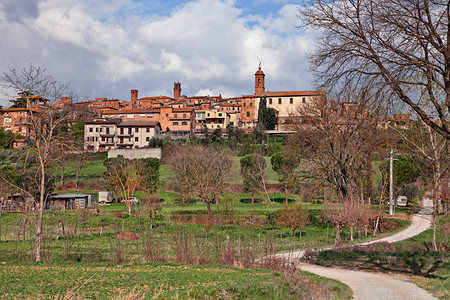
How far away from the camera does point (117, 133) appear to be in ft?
289

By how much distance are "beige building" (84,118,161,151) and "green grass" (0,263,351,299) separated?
72.8m

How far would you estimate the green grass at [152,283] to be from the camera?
988 cm

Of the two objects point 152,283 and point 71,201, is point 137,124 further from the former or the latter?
point 152,283

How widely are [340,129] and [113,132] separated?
6754cm

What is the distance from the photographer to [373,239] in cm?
2578

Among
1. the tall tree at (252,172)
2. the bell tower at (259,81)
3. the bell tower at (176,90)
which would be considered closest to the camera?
the tall tree at (252,172)

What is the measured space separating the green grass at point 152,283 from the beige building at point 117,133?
7284 cm

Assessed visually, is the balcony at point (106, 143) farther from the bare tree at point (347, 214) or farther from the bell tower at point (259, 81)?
the bare tree at point (347, 214)

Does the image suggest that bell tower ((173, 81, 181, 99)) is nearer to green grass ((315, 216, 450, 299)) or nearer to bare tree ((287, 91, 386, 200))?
bare tree ((287, 91, 386, 200))

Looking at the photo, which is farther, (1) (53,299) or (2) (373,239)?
(2) (373,239)

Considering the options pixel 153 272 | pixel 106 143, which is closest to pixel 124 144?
pixel 106 143

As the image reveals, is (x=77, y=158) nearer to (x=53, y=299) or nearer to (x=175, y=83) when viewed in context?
(x=53, y=299)

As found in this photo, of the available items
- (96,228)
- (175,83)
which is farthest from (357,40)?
(175,83)

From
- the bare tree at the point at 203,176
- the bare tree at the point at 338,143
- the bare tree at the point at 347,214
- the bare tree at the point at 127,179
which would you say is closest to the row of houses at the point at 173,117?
the bare tree at the point at 127,179
